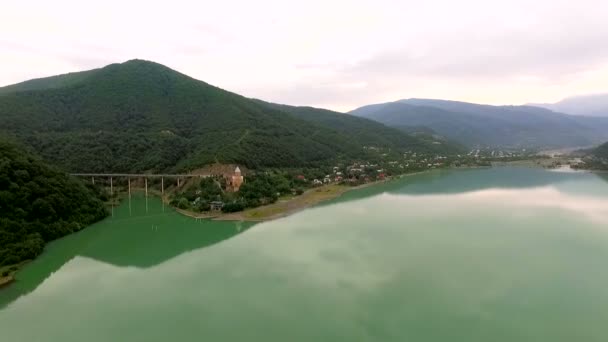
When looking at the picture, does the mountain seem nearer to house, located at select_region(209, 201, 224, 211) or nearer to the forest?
the forest

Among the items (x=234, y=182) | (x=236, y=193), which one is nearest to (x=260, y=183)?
(x=234, y=182)

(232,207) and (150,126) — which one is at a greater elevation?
(150,126)

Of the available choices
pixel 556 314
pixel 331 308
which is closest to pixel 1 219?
pixel 331 308

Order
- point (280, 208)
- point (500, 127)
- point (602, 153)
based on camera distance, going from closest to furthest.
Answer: point (280, 208) → point (602, 153) → point (500, 127)

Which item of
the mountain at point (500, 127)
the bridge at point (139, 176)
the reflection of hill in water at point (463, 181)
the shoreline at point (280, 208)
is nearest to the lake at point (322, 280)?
the shoreline at point (280, 208)

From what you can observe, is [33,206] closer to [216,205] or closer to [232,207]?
[216,205]

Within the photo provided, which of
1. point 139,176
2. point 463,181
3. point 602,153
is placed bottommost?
point 463,181

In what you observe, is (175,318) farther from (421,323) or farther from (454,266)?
(454,266)

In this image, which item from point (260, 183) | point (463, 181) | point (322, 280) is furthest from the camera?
point (463, 181)
